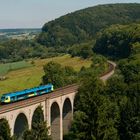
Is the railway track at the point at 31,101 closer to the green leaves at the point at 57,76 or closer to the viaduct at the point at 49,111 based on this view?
the viaduct at the point at 49,111

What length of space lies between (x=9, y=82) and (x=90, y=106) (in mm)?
71852

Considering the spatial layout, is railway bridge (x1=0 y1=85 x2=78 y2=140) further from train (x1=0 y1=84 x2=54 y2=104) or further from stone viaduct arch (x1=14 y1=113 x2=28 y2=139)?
train (x1=0 y1=84 x2=54 y2=104)

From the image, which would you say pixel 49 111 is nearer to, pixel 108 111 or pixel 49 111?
pixel 49 111

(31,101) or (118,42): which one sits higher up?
(31,101)

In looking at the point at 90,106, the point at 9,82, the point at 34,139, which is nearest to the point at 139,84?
the point at 90,106

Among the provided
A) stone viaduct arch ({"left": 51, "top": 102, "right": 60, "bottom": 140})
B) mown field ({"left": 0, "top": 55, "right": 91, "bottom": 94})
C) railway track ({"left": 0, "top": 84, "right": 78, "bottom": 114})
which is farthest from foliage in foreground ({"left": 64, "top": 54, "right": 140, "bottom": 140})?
mown field ({"left": 0, "top": 55, "right": 91, "bottom": 94})

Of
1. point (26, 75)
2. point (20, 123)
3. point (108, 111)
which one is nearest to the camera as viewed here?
point (20, 123)

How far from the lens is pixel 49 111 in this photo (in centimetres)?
7438

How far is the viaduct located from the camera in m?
64.0

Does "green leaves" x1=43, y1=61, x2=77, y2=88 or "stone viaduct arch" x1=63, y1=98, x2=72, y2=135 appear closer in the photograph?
"stone viaduct arch" x1=63, y1=98, x2=72, y2=135

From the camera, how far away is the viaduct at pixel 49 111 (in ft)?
210

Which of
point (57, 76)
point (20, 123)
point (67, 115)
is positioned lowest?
point (67, 115)

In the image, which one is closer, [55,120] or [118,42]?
[55,120]

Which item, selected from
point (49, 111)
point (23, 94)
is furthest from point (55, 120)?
point (23, 94)
